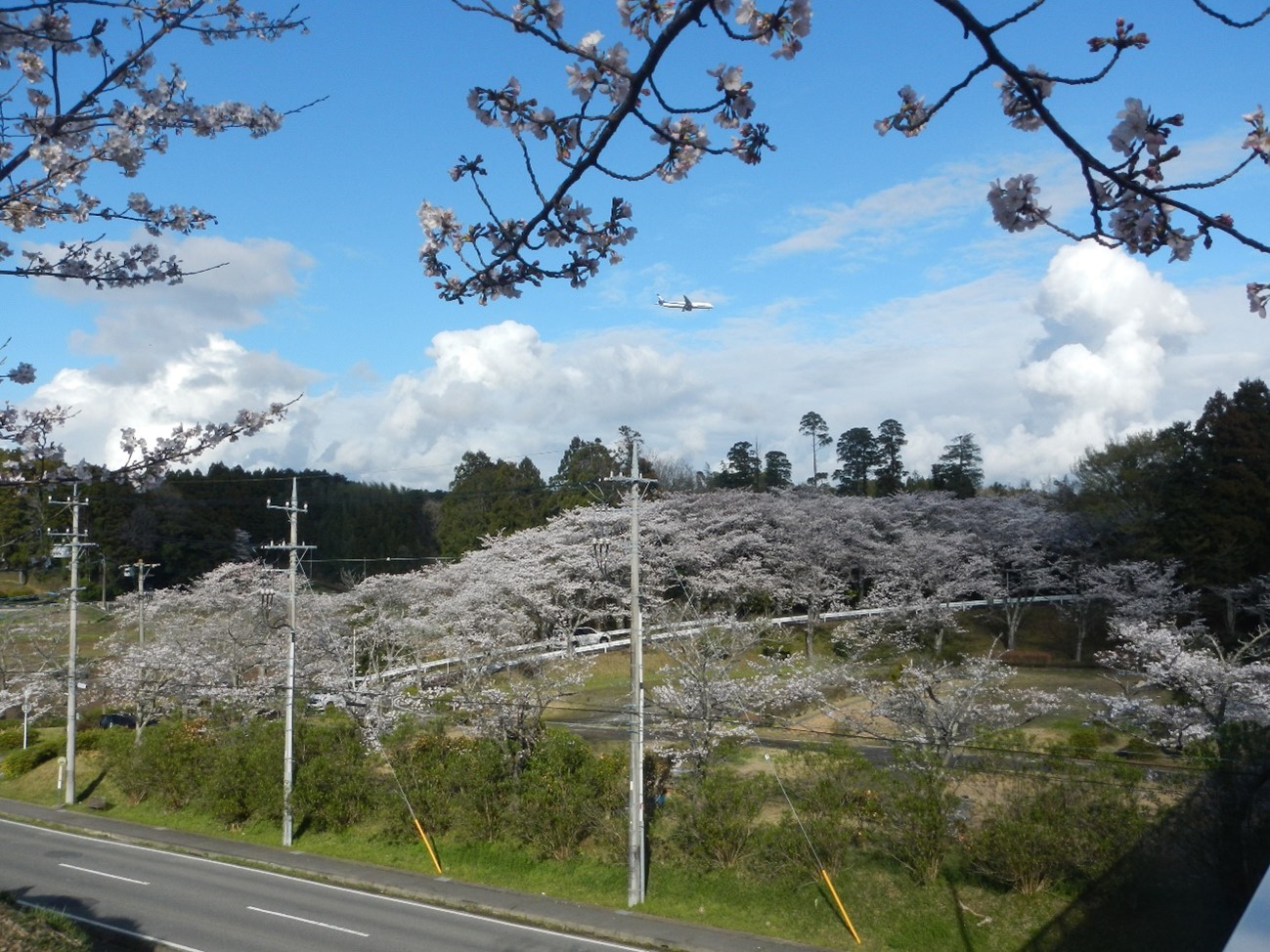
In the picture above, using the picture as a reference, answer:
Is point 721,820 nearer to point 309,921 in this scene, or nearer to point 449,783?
point 449,783

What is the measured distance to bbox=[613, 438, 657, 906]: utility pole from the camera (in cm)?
1445

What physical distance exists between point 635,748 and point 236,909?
677 cm

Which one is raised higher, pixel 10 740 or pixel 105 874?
pixel 105 874

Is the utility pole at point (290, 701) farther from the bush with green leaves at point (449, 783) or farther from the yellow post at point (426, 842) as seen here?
the yellow post at point (426, 842)

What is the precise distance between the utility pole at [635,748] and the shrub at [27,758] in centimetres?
1989

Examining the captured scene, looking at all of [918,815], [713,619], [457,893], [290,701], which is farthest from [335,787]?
[918,815]

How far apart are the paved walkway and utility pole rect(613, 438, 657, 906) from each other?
531 millimetres

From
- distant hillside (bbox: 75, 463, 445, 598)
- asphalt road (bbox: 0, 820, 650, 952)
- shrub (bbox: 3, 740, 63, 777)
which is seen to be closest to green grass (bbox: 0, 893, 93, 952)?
asphalt road (bbox: 0, 820, 650, 952)

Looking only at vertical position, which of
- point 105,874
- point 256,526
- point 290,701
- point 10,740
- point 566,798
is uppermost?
point 256,526

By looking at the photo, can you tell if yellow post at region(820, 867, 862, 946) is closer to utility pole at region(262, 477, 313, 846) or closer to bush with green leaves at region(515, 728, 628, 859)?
bush with green leaves at region(515, 728, 628, 859)

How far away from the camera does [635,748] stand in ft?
48.2

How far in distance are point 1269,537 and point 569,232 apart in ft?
105

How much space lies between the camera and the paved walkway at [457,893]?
14.1 m

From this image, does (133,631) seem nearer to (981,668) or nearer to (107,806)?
(107,806)
